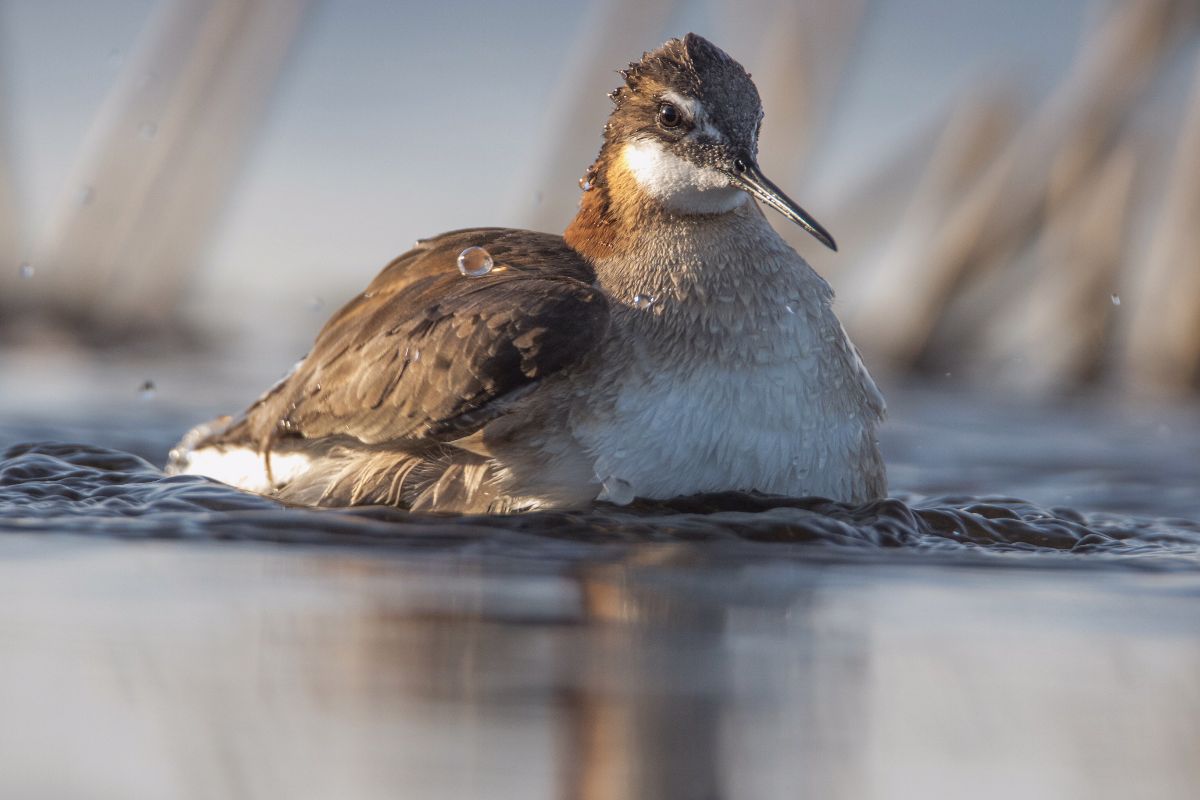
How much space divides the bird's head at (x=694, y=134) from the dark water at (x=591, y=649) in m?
1.25

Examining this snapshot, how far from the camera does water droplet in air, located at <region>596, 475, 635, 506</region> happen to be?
623cm

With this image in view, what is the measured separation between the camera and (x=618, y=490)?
6.25 meters

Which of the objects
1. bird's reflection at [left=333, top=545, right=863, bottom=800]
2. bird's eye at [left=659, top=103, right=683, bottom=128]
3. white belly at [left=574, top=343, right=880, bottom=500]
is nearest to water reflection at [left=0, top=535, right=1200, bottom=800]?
bird's reflection at [left=333, top=545, right=863, bottom=800]

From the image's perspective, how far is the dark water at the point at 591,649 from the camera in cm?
332

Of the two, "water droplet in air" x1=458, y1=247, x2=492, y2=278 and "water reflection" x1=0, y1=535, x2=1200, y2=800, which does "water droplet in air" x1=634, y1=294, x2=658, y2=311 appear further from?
"water reflection" x1=0, y1=535, x2=1200, y2=800

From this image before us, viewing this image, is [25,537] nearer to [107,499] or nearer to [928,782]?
[107,499]

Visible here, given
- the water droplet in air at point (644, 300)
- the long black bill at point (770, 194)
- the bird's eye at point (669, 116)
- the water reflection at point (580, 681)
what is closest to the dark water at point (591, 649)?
the water reflection at point (580, 681)

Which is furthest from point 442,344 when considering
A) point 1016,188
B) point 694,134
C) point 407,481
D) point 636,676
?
point 1016,188

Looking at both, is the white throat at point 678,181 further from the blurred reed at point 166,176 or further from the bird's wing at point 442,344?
the blurred reed at point 166,176

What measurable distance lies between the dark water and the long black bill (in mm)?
1029

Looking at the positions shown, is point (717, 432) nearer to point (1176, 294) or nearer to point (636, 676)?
point (636, 676)

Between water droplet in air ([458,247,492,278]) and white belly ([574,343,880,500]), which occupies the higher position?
water droplet in air ([458,247,492,278])

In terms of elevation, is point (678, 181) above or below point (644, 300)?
above

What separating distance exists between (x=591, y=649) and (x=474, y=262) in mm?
2985
